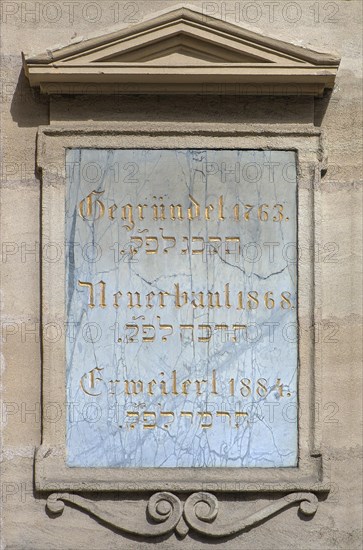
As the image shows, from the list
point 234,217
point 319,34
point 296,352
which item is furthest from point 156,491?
point 319,34

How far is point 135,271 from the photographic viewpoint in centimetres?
724

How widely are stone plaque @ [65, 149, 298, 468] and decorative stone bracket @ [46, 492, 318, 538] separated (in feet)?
0.71

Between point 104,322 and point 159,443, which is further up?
point 104,322

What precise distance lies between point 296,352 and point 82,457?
4.64ft

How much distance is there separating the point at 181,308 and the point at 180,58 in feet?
4.92

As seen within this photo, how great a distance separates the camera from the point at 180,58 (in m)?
7.25

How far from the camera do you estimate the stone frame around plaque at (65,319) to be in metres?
7.10

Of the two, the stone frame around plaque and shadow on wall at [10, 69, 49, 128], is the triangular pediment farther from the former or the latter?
the stone frame around plaque

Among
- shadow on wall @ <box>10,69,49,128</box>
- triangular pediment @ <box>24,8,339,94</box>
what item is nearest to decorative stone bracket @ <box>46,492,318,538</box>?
shadow on wall @ <box>10,69,49,128</box>

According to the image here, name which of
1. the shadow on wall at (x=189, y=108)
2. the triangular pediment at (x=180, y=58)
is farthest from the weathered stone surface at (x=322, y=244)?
the triangular pediment at (x=180, y=58)

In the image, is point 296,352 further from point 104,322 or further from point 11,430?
point 11,430

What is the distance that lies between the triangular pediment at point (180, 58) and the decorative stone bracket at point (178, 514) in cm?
248

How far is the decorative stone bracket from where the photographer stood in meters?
7.07

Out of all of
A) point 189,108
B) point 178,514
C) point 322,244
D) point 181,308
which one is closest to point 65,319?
point 181,308
